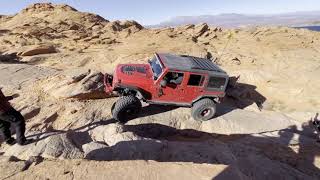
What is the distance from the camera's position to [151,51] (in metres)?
17.1

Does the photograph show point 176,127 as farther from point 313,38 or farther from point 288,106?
point 313,38

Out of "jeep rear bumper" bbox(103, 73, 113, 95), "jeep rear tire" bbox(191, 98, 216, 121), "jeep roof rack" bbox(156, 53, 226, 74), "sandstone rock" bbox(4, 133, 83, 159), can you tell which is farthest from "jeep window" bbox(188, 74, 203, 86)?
"sandstone rock" bbox(4, 133, 83, 159)

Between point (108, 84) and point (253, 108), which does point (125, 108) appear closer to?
point (108, 84)

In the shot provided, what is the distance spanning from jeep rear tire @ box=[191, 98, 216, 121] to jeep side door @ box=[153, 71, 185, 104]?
564mm

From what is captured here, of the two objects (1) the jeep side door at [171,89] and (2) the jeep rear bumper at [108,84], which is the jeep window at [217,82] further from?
(2) the jeep rear bumper at [108,84]

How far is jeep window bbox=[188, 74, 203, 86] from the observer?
30.4 feet

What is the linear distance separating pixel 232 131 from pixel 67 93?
507 cm

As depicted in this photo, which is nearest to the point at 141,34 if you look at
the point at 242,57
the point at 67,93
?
the point at 242,57

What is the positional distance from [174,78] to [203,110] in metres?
1.39

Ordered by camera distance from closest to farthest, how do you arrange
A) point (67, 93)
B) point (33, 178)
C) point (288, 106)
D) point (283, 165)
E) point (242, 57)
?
point (33, 178) < point (283, 165) < point (67, 93) < point (288, 106) < point (242, 57)

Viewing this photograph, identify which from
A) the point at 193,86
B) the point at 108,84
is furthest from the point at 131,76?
the point at 193,86

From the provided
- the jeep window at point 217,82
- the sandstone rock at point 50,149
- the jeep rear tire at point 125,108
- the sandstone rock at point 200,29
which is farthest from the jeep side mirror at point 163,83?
the sandstone rock at point 200,29

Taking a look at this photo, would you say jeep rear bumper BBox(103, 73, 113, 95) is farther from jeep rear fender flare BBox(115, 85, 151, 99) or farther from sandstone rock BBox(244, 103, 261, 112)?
sandstone rock BBox(244, 103, 261, 112)

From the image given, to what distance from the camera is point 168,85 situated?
9.17 m
